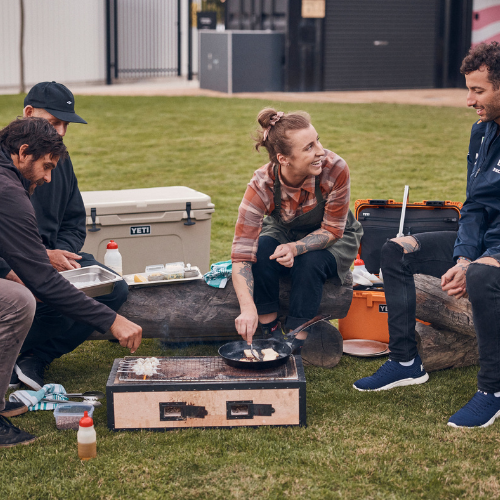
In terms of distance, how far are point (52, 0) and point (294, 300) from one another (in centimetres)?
1751

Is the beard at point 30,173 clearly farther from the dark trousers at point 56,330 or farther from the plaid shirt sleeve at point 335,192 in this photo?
the plaid shirt sleeve at point 335,192

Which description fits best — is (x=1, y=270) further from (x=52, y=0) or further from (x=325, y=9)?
(x=52, y=0)

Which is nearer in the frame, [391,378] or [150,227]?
[391,378]

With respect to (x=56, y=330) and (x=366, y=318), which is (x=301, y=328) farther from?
(x=56, y=330)

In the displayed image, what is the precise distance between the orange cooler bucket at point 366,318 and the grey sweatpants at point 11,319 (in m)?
1.90

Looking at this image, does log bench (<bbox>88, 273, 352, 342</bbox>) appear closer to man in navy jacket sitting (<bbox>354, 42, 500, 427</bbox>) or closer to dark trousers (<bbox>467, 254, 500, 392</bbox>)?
man in navy jacket sitting (<bbox>354, 42, 500, 427</bbox>)

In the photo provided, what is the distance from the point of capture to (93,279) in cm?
370

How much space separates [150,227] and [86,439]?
193 centimetres

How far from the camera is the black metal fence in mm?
20469

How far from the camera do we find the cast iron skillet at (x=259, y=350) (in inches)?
126

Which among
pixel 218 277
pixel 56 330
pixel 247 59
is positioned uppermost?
pixel 247 59

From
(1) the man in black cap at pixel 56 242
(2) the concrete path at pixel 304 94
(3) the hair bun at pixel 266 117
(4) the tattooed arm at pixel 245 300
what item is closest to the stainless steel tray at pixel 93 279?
(1) the man in black cap at pixel 56 242

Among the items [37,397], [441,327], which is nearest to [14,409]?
[37,397]

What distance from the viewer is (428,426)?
3141 mm
